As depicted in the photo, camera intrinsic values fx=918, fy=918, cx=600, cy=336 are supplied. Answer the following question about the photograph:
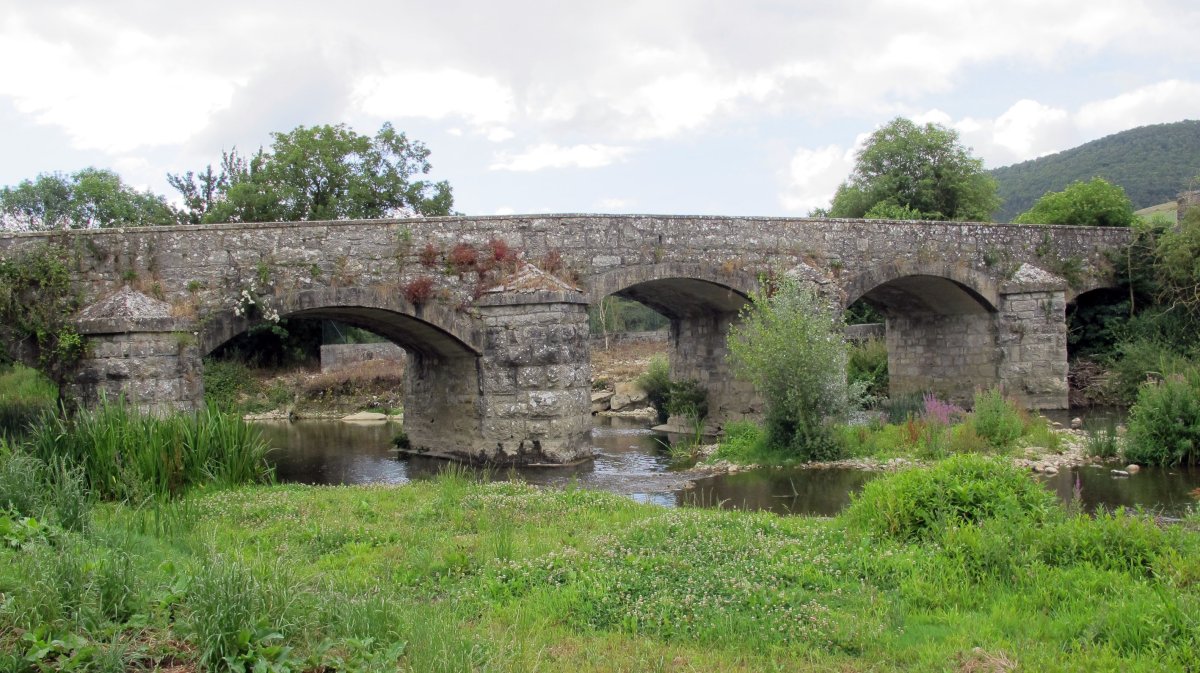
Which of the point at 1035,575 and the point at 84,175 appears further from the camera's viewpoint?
the point at 84,175

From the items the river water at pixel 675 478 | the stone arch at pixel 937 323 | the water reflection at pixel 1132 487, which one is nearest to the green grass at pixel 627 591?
the river water at pixel 675 478

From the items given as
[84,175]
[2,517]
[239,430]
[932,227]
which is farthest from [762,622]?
[84,175]

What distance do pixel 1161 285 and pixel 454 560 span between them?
17289 millimetres

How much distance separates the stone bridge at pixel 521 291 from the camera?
11297 mm

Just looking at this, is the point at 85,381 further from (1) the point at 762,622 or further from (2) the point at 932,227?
(2) the point at 932,227

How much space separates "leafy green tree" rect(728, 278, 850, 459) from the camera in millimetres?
12148

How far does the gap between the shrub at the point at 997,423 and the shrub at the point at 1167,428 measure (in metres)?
1.46

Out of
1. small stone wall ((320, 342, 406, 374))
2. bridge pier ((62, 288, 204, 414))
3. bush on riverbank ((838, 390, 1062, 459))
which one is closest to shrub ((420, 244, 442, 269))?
bridge pier ((62, 288, 204, 414))

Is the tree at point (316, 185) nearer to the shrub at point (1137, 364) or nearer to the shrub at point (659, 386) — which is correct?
the shrub at point (659, 386)

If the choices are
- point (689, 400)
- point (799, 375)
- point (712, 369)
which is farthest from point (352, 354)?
point (799, 375)

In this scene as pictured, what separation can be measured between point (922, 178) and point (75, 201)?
105ft

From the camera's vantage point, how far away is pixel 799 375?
39.6ft

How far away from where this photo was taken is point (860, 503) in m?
6.44

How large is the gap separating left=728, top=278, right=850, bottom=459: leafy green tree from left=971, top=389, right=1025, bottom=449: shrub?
1942mm
